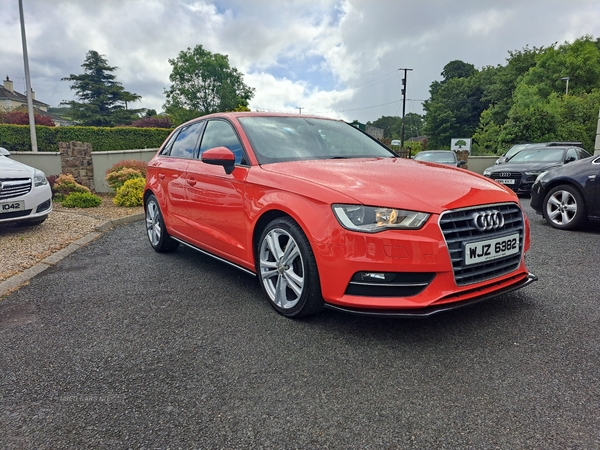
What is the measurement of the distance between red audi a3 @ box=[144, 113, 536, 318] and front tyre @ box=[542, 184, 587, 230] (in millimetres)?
3755

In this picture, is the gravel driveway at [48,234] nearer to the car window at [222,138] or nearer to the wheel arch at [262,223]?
the car window at [222,138]

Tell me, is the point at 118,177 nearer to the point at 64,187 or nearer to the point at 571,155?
the point at 64,187

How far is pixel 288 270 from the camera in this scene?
9.98 ft

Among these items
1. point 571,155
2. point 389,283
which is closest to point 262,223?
point 389,283

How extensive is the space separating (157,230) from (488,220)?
12.9 feet

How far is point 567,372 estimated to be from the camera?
2.31m

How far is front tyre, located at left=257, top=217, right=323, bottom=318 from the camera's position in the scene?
112 inches

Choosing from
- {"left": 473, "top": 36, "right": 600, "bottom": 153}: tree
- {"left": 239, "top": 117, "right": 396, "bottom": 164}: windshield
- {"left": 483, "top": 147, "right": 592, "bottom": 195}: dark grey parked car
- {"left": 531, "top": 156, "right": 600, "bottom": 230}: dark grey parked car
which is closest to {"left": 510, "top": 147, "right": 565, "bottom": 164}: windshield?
{"left": 483, "top": 147, "right": 592, "bottom": 195}: dark grey parked car

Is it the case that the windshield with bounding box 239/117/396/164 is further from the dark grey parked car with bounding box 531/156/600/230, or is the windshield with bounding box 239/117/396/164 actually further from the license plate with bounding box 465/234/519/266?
the dark grey parked car with bounding box 531/156/600/230

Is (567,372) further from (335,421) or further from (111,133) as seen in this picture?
(111,133)

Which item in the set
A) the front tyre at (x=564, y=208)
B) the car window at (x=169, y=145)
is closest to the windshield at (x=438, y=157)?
the front tyre at (x=564, y=208)

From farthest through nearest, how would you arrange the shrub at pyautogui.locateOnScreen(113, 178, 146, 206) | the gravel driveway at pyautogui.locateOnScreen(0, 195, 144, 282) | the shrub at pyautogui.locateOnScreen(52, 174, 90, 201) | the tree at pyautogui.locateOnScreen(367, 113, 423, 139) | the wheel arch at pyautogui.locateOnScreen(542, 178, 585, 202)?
the tree at pyautogui.locateOnScreen(367, 113, 423, 139)
the shrub at pyautogui.locateOnScreen(52, 174, 90, 201)
the shrub at pyautogui.locateOnScreen(113, 178, 146, 206)
the wheel arch at pyautogui.locateOnScreen(542, 178, 585, 202)
the gravel driveway at pyautogui.locateOnScreen(0, 195, 144, 282)

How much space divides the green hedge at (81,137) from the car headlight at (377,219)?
76.0 ft

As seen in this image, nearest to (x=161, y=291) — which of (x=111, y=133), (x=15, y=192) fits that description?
(x=15, y=192)
